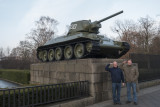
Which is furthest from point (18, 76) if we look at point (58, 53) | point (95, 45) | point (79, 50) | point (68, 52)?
point (95, 45)

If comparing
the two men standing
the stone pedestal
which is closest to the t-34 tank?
the stone pedestal

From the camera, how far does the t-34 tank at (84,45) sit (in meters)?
9.55

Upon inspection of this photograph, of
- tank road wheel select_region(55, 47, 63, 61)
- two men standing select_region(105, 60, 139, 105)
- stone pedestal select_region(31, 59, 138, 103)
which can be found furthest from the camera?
tank road wheel select_region(55, 47, 63, 61)

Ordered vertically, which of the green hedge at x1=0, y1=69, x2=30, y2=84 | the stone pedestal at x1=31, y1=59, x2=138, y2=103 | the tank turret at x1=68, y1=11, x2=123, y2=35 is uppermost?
the tank turret at x1=68, y1=11, x2=123, y2=35

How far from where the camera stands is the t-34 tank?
9.55m

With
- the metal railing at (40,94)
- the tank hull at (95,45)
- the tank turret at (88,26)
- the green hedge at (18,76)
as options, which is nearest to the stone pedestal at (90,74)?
the metal railing at (40,94)

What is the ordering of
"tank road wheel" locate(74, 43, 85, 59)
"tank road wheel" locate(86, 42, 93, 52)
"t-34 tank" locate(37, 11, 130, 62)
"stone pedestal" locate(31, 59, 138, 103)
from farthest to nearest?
"tank road wheel" locate(74, 43, 85, 59) < "t-34 tank" locate(37, 11, 130, 62) < "tank road wheel" locate(86, 42, 93, 52) < "stone pedestal" locate(31, 59, 138, 103)

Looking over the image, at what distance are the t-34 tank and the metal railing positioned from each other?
9.32 ft

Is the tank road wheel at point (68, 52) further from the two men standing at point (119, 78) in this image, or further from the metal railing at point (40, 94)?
the two men standing at point (119, 78)

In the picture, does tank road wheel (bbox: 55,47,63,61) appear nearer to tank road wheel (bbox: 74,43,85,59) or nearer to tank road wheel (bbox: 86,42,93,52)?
tank road wheel (bbox: 74,43,85,59)

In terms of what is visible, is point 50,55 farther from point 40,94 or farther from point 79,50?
point 40,94

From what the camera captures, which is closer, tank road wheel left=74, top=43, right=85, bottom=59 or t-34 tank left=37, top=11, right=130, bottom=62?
t-34 tank left=37, top=11, right=130, bottom=62

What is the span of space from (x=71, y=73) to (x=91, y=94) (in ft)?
6.41

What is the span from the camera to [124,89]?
862 centimetres
